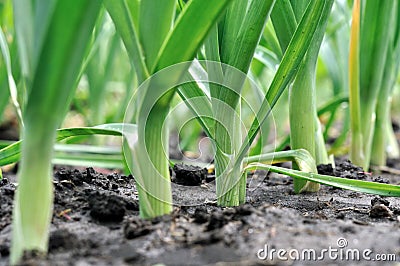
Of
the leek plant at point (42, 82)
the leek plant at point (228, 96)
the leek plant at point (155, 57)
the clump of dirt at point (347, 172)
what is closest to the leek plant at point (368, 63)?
the clump of dirt at point (347, 172)

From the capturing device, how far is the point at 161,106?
0.75 metres

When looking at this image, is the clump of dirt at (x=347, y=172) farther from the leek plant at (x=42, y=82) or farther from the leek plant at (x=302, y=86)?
the leek plant at (x=42, y=82)

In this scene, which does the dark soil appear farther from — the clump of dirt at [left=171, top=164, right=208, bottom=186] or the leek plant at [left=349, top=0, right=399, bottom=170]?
the leek plant at [left=349, top=0, right=399, bottom=170]

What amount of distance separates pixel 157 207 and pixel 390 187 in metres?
0.40

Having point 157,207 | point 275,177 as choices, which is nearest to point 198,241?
point 157,207

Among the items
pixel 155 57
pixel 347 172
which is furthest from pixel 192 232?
pixel 347 172

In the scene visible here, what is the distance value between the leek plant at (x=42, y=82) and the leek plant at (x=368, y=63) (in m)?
0.82

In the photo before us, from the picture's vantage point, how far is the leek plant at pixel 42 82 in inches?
22.5

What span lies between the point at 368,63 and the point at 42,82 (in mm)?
995

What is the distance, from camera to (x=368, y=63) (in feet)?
4.56

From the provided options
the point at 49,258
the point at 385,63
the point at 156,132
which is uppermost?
the point at 385,63

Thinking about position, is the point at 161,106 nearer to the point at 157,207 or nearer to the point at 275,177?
the point at 157,207

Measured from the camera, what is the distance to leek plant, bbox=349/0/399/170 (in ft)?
4.29

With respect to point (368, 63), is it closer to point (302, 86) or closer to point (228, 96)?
point (302, 86)
